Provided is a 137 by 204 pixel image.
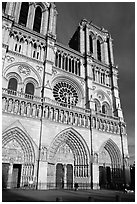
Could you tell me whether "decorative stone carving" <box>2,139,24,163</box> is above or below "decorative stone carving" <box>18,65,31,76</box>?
below

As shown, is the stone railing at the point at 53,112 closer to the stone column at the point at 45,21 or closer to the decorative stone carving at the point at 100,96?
the decorative stone carving at the point at 100,96

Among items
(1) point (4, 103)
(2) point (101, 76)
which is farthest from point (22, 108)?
(2) point (101, 76)

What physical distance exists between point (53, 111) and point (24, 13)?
16901 mm

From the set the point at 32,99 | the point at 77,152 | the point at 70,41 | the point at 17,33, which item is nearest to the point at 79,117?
the point at 77,152

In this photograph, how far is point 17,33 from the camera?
21484mm

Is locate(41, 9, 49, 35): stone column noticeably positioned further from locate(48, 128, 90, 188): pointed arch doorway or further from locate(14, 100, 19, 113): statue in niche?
locate(48, 128, 90, 188): pointed arch doorway

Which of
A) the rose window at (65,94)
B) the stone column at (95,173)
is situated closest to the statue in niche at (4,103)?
the rose window at (65,94)

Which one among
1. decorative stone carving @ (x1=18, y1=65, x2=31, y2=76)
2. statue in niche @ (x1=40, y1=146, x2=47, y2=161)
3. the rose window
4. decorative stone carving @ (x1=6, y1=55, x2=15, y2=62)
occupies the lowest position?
statue in niche @ (x1=40, y1=146, x2=47, y2=161)

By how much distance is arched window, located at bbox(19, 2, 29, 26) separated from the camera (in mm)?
24703

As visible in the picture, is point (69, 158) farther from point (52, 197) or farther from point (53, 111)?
point (52, 197)

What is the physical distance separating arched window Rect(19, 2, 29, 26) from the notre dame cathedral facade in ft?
0.52

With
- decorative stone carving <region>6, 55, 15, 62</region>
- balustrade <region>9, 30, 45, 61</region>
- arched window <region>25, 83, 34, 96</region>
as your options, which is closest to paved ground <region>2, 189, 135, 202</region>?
arched window <region>25, 83, 34, 96</region>

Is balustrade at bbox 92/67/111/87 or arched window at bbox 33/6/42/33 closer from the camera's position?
arched window at bbox 33/6/42/33

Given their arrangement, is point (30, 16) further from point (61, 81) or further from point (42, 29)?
point (61, 81)
